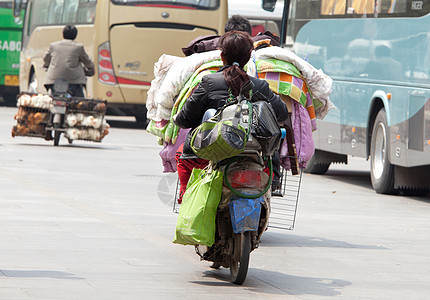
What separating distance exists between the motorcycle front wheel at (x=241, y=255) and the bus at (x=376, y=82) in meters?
6.96

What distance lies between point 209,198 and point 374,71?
29.9 feet

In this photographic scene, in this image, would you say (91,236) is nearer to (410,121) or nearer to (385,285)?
(385,285)

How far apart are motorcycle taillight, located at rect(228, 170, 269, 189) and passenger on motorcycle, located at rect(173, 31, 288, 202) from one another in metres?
0.46

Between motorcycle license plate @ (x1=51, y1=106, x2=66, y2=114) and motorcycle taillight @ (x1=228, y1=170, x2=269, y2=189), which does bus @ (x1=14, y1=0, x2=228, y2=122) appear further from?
motorcycle taillight @ (x1=228, y1=170, x2=269, y2=189)

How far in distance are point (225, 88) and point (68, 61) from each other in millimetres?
12792

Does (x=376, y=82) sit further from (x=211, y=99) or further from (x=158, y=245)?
(x=211, y=99)

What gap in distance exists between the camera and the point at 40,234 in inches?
363

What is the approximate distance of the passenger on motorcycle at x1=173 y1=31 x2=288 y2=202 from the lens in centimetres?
756

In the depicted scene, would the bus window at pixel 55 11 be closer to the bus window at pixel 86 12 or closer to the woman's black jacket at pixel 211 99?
the bus window at pixel 86 12

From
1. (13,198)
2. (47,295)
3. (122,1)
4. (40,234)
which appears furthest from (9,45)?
(47,295)

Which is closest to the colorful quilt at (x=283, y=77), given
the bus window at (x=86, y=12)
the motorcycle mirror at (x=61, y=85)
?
the motorcycle mirror at (x=61, y=85)

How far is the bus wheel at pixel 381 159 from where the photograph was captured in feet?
49.4

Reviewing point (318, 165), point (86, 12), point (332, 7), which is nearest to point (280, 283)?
point (332, 7)

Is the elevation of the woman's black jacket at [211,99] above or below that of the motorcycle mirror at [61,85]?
above
